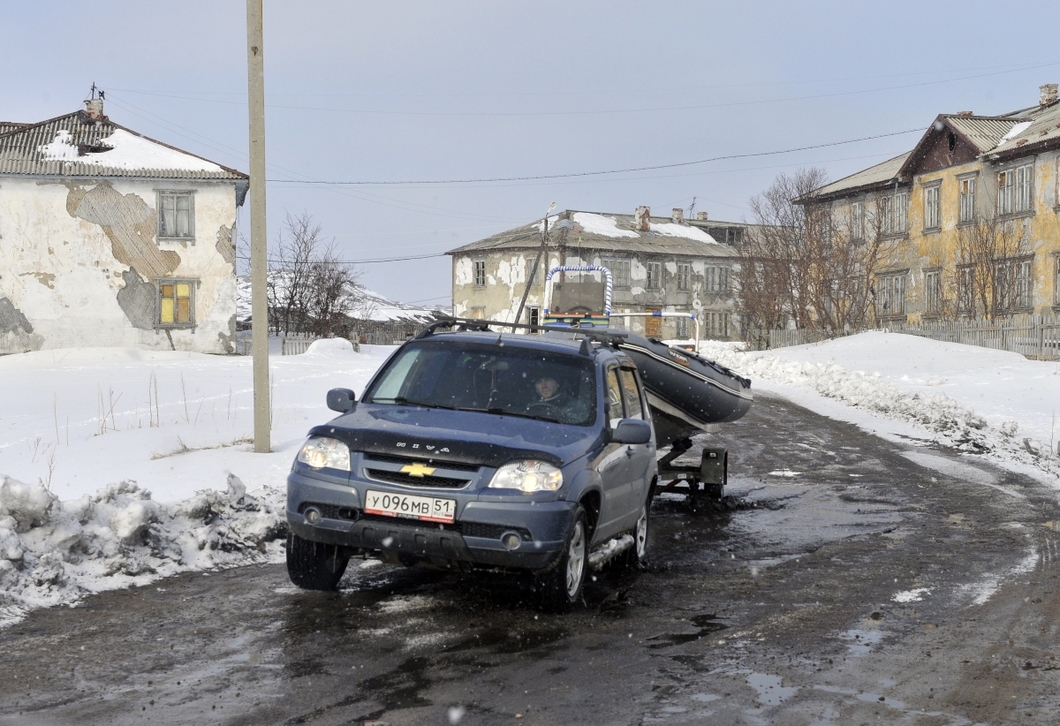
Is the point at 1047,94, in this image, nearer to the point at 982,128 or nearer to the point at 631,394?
the point at 982,128

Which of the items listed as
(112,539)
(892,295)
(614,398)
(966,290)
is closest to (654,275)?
(892,295)

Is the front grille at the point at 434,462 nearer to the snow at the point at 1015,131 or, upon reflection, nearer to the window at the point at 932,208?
the snow at the point at 1015,131

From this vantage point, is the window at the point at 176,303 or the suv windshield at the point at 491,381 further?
the window at the point at 176,303

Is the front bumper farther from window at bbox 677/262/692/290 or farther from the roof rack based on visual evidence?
window at bbox 677/262/692/290

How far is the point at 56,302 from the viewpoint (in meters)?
40.6

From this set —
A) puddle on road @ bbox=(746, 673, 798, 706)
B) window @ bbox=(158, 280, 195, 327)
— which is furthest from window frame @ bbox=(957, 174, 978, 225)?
puddle on road @ bbox=(746, 673, 798, 706)

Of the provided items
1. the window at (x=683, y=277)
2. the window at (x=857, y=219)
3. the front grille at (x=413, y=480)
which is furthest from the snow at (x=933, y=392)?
the window at (x=683, y=277)

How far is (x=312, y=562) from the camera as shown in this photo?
7.03m

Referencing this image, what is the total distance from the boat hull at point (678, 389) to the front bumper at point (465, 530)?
213 inches

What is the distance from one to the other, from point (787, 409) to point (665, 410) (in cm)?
1193

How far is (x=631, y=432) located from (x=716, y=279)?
231ft

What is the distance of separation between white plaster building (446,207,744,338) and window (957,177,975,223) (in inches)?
1053

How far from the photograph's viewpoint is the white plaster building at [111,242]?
4034 centimetres

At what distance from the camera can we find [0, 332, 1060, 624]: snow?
7395mm
